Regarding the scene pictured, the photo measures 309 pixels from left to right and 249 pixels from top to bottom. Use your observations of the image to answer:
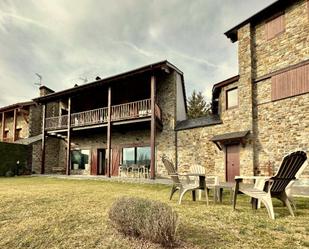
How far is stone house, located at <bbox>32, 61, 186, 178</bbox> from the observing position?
13.9m

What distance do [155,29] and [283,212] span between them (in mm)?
10838

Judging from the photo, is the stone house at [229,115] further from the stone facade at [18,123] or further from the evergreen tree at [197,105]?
the evergreen tree at [197,105]

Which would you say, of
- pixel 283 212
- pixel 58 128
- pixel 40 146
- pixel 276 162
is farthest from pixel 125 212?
pixel 40 146

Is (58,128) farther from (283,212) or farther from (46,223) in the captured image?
(283,212)

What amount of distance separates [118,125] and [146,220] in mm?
12865

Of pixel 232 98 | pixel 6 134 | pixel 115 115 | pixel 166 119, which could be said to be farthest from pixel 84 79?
pixel 232 98

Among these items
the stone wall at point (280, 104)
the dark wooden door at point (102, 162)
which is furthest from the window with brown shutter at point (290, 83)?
the dark wooden door at point (102, 162)

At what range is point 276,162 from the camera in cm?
1009

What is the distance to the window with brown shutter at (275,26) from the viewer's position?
1050 centimetres

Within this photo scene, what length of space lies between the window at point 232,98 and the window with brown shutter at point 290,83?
6.15 ft

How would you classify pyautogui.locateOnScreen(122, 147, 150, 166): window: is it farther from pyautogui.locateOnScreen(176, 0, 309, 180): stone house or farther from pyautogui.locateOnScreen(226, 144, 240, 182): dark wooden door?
pyautogui.locateOnScreen(226, 144, 240, 182): dark wooden door

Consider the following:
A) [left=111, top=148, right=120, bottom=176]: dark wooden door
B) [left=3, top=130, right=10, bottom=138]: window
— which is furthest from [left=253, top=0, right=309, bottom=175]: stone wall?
[left=3, top=130, right=10, bottom=138]: window

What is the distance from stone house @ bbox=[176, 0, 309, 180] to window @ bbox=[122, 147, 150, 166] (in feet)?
10.9

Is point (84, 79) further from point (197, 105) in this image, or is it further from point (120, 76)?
point (197, 105)
